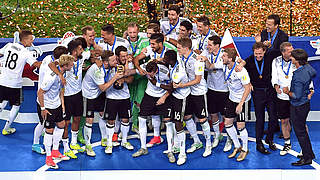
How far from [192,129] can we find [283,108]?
145cm

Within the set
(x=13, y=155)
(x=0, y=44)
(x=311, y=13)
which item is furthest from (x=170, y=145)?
(x=311, y=13)

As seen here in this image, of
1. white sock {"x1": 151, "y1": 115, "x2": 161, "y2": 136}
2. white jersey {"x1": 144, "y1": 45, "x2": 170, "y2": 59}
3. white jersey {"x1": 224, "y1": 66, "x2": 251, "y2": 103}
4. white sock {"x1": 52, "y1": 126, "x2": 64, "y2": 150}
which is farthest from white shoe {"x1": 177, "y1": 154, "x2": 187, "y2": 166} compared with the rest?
white sock {"x1": 52, "y1": 126, "x2": 64, "y2": 150}

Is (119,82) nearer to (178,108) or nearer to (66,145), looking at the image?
(178,108)

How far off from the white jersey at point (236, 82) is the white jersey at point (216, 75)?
341 mm

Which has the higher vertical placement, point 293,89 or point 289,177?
point 293,89

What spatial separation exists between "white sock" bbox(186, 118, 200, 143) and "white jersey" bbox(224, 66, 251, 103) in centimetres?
76

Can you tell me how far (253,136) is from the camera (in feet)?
33.7

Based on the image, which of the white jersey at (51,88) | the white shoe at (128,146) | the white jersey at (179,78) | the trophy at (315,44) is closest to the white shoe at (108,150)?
the white shoe at (128,146)

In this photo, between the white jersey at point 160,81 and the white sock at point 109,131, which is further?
the white sock at point 109,131

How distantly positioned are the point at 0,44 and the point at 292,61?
18.4 ft

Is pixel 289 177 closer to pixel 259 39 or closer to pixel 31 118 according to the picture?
pixel 259 39

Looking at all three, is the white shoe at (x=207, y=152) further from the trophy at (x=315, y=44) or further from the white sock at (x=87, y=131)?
the trophy at (x=315, y=44)

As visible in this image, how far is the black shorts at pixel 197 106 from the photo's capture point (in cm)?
929

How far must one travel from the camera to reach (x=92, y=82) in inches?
367
